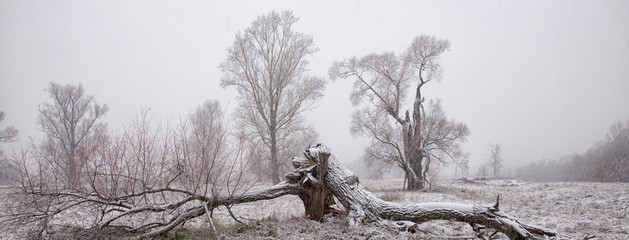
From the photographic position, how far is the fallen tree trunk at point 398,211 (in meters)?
4.82

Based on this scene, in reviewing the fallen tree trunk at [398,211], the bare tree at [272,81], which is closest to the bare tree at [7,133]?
the bare tree at [272,81]

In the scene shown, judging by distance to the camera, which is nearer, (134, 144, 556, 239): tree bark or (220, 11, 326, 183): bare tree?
(134, 144, 556, 239): tree bark

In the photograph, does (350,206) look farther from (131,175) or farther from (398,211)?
(131,175)

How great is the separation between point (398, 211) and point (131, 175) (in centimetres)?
501

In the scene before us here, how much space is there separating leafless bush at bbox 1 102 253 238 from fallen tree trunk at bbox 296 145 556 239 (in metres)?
2.02

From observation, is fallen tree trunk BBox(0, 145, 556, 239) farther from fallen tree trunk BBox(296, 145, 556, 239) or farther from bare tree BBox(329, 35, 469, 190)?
bare tree BBox(329, 35, 469, 190)

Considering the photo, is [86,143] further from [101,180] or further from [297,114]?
[297,114]

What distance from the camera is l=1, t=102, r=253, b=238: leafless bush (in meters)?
4.94

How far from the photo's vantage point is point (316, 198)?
255 inches

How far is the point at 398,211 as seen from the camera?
5.72 meters

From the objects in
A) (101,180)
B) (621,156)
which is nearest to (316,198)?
(101,180)

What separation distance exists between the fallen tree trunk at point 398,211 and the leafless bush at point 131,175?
202cm

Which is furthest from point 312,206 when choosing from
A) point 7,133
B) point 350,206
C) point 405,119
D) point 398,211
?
point 7,133

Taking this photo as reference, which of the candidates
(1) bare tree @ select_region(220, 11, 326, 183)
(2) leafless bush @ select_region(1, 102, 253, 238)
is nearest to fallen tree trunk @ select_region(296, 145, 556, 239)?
(2) leafless bush @ select_region(1, 102, 253, 238)
